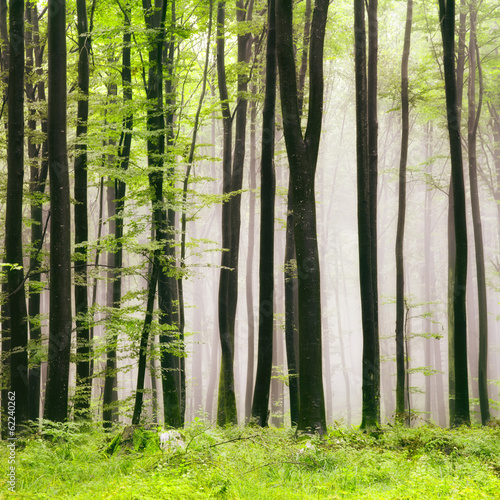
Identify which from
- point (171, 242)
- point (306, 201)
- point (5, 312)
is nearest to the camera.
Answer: point (306, 201)

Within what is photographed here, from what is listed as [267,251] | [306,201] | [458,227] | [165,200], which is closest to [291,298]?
[267,251]

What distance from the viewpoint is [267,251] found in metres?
9.64

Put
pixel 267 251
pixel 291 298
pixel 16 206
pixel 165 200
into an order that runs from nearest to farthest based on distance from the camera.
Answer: pixel 165 200 → pixel 16 206 → pixel 267 251 → pixel 291 298

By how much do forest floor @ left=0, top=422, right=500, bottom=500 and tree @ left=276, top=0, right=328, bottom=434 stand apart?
69cm

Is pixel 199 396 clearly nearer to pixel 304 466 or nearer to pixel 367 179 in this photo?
pixel 367 179

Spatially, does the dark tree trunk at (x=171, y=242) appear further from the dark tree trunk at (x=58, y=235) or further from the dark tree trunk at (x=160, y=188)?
the dark tree trunk at (x=58, y=235)

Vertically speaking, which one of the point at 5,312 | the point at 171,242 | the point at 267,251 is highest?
the point at 171,242

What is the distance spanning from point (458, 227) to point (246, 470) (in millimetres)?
7750

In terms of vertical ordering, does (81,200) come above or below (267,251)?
above

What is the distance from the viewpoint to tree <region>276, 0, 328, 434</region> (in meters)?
6.74

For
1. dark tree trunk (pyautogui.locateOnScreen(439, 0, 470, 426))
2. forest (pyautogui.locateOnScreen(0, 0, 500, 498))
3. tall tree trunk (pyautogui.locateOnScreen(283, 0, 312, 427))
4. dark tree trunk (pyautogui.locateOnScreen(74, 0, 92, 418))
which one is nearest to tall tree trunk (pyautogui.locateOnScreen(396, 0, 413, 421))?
forest (pyautogui.locateOnScreen(0, 0, 500, 498))

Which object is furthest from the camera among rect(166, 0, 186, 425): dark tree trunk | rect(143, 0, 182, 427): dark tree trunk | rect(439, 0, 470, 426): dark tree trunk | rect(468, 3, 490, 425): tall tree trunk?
rect(468, 3, 490, 425): tall tree trunk

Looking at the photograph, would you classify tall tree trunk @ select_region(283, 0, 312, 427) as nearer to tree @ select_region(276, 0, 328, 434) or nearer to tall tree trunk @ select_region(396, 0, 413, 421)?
tall tree trunk @ select_region(396, 0, 413, 421)

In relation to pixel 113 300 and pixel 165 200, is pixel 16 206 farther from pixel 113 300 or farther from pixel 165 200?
pixel 113 300
